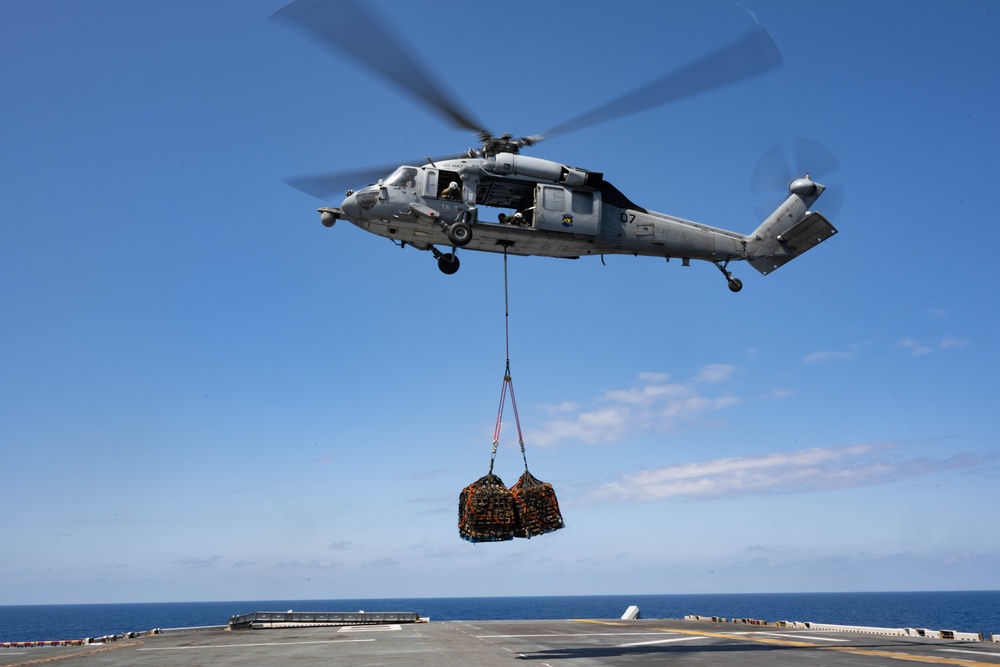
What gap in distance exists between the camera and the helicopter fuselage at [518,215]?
21453 millimetres

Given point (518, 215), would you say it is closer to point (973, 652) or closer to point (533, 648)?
point (533, 648)

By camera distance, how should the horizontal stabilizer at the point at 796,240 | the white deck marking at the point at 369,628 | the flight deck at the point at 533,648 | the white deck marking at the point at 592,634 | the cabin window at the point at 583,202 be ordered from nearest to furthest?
the flight deck at the point at 533,648, the cabin window at the point at 583,202, the horizontal stabilizer at the point at 796,240, the white deck marking at the point at 592,634, the white deck marking at the point at 369,628

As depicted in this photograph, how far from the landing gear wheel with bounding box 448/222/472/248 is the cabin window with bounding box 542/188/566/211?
2.48 metres

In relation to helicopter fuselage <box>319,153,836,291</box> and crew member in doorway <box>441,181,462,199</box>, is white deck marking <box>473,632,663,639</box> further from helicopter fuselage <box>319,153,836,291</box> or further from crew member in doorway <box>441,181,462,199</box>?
crew member in doorway <box>441,181,462,199</box>

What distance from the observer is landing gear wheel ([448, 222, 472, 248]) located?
845 inches

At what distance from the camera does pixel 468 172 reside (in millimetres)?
21938

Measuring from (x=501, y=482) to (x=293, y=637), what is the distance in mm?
16253

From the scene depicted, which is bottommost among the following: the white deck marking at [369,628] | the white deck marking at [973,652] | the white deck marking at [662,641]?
the white deck marking at [973,652]

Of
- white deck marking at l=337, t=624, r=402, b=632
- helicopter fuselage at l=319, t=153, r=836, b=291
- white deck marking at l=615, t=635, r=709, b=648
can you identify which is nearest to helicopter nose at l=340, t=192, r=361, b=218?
helicopter fuselage at l=319, t=153, r=836, b=291

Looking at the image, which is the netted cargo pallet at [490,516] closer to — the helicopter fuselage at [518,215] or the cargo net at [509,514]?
the cargo net at [509,514]

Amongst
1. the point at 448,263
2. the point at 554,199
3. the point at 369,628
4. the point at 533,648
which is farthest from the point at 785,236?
the point at 369,628

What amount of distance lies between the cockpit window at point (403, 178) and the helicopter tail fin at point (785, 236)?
1247 centimetres

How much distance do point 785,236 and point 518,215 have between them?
35.3 ft

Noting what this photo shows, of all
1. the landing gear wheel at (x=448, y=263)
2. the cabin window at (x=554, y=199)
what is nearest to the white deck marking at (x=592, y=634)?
the landing gear wheel at (x=448, y=263)
